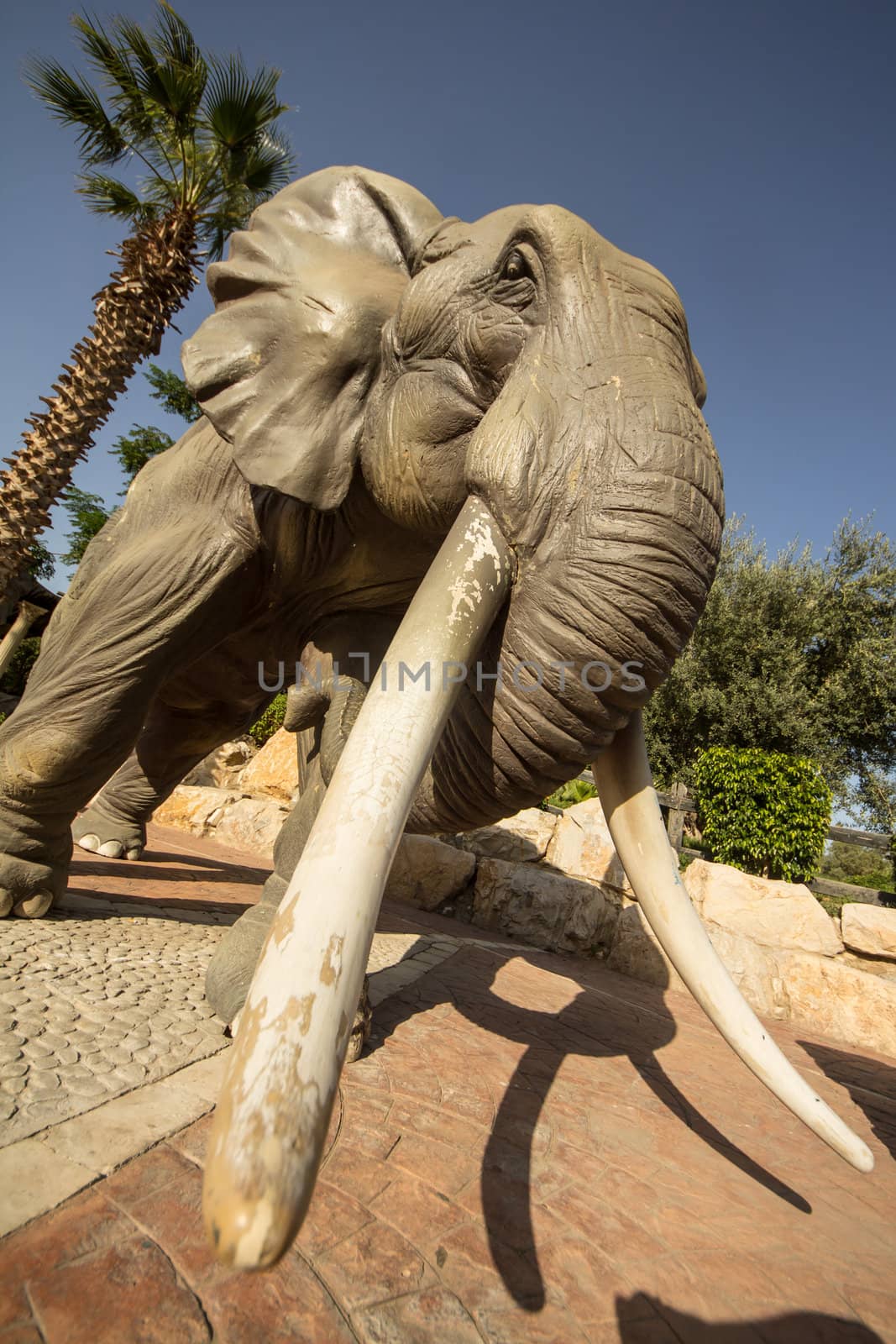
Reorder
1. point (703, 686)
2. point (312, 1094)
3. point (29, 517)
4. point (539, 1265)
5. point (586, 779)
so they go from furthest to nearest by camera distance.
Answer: point (703, 686), point (586, 779), point (29, 517), point (539, 1265), point (312, 1094)

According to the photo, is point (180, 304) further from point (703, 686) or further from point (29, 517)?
point (703, 686)

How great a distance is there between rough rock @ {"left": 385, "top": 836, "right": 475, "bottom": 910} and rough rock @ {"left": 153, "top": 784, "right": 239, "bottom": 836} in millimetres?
2224

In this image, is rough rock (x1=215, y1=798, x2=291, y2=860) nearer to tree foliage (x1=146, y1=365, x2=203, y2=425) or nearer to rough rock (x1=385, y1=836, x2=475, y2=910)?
rough rock (x1=385, y1=836, x2=475, y2=910)

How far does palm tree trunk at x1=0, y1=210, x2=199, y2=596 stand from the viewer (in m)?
7.25

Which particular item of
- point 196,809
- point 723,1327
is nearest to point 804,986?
point 723,1327

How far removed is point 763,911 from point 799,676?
37.5 feet

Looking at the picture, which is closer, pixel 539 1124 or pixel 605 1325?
pixel 605 1325

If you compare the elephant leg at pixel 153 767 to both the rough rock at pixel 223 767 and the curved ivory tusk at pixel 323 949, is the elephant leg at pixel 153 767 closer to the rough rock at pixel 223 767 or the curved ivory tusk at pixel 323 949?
the curved ivory tusk at pixel 323 949

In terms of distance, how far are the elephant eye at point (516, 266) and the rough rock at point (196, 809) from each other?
5.73m

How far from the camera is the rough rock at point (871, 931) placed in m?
4.34

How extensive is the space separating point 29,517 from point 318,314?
6689mm

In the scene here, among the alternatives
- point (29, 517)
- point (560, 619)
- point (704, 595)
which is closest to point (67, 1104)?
point (560, 619)

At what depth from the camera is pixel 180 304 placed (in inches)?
307

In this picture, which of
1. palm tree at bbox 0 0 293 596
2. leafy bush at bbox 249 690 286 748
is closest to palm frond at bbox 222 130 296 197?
palm tree at bbox 0 0 293 596
